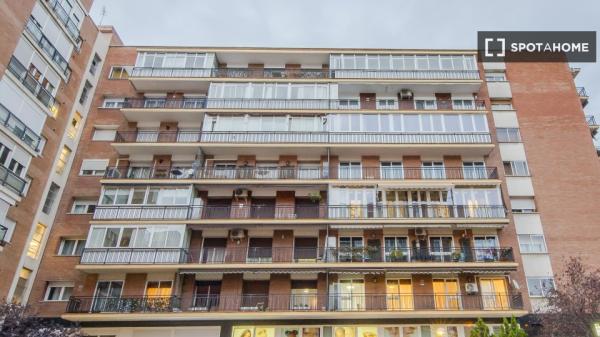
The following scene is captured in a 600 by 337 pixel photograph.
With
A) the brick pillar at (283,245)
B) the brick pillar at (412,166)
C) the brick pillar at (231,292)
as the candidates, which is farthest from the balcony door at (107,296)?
the brick pillar at (412,166)

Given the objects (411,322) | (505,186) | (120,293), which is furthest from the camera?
(505,186)

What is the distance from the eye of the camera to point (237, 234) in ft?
85.3

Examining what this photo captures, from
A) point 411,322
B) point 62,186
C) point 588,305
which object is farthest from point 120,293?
point 588,305

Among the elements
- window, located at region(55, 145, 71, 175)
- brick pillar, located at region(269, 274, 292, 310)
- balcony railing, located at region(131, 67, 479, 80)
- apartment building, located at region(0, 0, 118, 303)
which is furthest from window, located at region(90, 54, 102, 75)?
brick pillar, located at region(269, 274, 292, 310)

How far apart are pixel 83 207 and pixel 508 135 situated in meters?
28.6

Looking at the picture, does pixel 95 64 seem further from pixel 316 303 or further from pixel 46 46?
pixel 316 303

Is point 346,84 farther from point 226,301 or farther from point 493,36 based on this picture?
point 226,301

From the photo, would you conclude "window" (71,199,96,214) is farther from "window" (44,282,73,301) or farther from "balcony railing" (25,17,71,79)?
"balcony railing" (25,17,71,79)

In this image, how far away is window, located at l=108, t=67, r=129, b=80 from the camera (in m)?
33.1

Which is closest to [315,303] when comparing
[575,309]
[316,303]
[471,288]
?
[316,303]

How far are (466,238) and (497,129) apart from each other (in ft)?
29.3

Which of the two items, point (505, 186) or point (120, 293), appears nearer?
point (120, 293)

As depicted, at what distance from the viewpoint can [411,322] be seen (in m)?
23.1

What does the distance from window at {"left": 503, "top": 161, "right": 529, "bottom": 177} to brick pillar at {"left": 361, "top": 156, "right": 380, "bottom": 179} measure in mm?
8585
